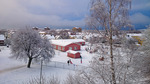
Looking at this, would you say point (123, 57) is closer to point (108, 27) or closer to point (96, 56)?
point (96, 56)

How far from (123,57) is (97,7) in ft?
10.5

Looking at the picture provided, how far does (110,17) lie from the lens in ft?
19.0

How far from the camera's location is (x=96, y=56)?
19.9ft

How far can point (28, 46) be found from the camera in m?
18.7

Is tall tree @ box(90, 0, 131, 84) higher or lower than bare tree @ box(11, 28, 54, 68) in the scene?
higher

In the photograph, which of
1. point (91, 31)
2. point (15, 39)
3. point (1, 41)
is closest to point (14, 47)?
point (15, 39)

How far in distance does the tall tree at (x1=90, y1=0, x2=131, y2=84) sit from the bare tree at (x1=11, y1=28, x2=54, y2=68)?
15022 millimetres

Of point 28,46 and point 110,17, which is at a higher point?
point 110,17

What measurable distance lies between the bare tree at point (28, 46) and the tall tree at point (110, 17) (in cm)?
1502

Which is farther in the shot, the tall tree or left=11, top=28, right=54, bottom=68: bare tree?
left=11, top=28, right=54, bottom=68: bare tree

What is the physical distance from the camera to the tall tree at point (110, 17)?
5.62 meters

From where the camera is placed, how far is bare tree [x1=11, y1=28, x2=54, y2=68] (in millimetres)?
18203

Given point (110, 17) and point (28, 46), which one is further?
point (28, 46)

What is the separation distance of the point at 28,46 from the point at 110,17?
54.0 ft
